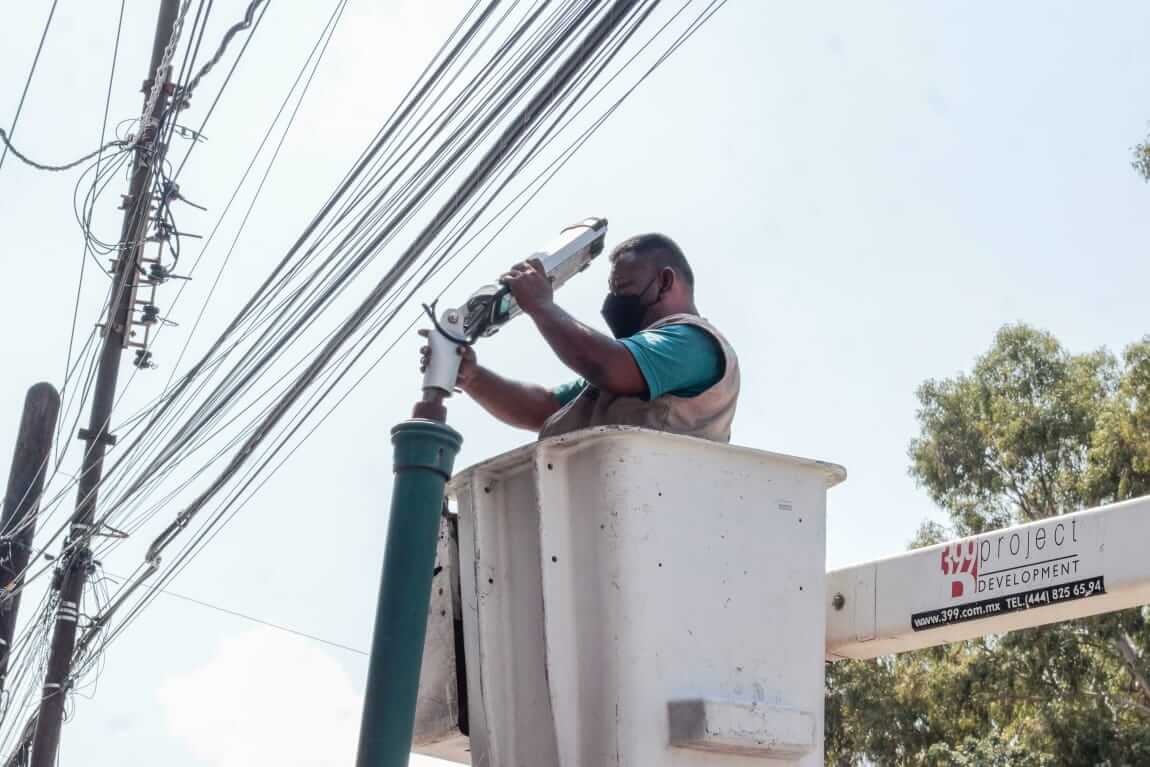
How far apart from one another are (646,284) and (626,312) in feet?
0.26

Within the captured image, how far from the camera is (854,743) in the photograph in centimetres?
1825

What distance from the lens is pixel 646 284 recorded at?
11.1 feet

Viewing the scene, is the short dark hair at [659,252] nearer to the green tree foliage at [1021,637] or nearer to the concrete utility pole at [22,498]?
the concrete utility pole at [22,498]

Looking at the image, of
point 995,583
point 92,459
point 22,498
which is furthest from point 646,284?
point 22,498

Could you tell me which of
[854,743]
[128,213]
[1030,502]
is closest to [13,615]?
[128,213]

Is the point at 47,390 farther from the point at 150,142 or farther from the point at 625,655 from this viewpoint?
the point at 625,655

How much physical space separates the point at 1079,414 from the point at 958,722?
13.3 feet

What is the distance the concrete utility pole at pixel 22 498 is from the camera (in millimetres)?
10625

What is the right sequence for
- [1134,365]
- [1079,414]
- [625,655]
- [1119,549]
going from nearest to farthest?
1. [625,655]
2. [1119,549]
3. [1134,365]
4. [1079,414]

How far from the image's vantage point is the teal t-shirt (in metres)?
2.87

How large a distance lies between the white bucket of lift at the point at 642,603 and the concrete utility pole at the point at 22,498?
8283mm

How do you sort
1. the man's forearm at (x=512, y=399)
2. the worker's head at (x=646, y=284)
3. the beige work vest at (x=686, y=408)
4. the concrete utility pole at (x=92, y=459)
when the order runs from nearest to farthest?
the beige work vest at (x=686, y=408) < the worker's head at (x=646, y=284) < the man's forearm at (x=512, y=399) < the concrete utility pole at (x=92, y=459)

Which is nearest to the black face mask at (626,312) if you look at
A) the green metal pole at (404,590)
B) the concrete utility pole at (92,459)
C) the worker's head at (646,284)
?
the worker's head at (646,284)

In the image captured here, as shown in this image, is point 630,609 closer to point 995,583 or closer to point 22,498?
point 995,583
